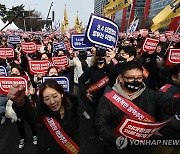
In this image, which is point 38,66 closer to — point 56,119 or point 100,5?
point 56,119

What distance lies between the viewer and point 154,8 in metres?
75.8

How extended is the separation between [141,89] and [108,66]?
6.05 feet

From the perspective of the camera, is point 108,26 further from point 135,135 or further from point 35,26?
point 35,26

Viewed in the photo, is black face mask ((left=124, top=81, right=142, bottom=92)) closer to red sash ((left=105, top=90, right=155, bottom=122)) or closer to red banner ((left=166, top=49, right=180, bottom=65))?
red sash ((left=105, top=90, right=155, bottom=122))

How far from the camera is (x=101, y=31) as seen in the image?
4.46 metres

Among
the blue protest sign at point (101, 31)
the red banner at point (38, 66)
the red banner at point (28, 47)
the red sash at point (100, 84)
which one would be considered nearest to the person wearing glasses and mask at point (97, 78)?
the red sash at point (100, 84)

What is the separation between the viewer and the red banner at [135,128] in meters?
2.16

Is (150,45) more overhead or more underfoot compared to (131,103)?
more underfoot

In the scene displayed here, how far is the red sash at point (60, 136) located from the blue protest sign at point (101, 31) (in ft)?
7.29

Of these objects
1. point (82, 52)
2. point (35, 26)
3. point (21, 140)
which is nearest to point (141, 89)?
point (21, 140)

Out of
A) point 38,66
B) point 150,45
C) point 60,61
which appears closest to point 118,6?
point 150,45

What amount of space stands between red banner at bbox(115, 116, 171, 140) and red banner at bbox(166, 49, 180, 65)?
12.8ft

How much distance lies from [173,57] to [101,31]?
2.31 m

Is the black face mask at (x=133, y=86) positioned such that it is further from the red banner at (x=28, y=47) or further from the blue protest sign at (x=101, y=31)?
the red banner at (x=28, y=47)
